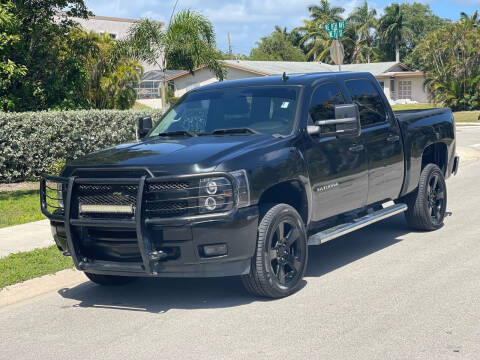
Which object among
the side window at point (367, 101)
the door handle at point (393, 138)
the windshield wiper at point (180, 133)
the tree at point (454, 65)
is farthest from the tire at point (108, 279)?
the tree at point (454, 65)

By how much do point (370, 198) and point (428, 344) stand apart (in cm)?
305

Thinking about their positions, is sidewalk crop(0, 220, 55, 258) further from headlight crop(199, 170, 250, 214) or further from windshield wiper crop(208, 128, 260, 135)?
headlight crop(199, 170, 250, 214)

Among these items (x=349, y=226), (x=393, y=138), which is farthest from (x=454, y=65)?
(x=349, y=226)

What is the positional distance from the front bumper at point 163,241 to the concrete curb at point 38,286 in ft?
3.74

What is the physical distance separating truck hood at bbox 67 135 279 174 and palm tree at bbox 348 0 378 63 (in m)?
76.6

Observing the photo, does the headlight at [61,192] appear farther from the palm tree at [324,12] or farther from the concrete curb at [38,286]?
the palm tree at [324,12]

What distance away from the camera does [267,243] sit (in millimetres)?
6266

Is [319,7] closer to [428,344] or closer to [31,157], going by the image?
[31,157]

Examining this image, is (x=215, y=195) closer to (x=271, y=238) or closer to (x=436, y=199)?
(x=271, y=238)

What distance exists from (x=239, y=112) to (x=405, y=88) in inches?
2432

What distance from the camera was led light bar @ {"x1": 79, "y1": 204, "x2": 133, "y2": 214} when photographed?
6.04 metres

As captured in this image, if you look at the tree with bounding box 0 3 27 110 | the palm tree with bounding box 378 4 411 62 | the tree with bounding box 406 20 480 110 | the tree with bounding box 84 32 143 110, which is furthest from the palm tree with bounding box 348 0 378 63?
the tree with bounding box 0 3 27 110

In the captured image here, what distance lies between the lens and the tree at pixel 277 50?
8244 cm

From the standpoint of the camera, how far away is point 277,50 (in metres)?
83.7
